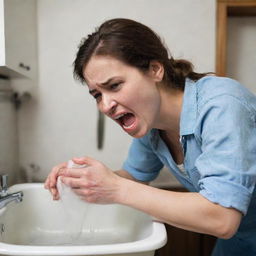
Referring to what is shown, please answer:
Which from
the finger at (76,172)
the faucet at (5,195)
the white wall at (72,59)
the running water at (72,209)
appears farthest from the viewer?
the white wall at (72,59)

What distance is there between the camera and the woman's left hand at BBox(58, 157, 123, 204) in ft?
2.40

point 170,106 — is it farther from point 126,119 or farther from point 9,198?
point 9,198

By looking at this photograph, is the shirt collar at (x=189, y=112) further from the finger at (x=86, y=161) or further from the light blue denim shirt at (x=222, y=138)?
the finger at (x=86, y=161)

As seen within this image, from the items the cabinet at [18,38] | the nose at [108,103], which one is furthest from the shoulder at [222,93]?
the cabinet at [18,38]

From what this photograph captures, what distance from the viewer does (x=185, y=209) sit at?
0.67 meters

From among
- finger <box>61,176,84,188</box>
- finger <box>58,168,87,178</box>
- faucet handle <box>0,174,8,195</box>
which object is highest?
finger <box>58,168,87,178</box>

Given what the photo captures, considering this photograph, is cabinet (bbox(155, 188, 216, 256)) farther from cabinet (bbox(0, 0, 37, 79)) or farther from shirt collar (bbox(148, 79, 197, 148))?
cabinet (bbox(0, 0, 37, 79))

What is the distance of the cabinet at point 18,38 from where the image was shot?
3.35 ft

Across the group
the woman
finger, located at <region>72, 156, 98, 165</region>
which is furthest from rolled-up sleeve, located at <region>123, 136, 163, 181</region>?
finger, located at <region>72, 156, 98, 165</region>

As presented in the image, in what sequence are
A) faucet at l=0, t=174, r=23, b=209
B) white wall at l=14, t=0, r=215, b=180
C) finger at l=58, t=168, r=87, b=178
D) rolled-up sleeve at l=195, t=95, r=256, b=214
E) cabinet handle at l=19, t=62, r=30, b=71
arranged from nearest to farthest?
rolled-up sleeve at l=195, t=95, r=256, b=214 < finger at l=58, t=168, r=87, b=178 < faucet at l=0, t=174, r=23, b=209 < cabinet handle at l=19, t=62, r=30, b=71 < white wall at l=14, t=0, r=215, b=180

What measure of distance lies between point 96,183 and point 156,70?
334 mm

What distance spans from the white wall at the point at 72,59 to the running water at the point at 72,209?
1.64 ft

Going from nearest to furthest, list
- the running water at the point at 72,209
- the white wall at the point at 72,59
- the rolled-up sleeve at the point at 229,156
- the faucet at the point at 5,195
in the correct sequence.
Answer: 1. the rolled-up sleeve at the point at 229,156
2. the running water at the point at 72,209
3. the faucet at the point at 5,195
4. the white wall at the point at 72,59

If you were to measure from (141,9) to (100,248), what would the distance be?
1151 millimetres
